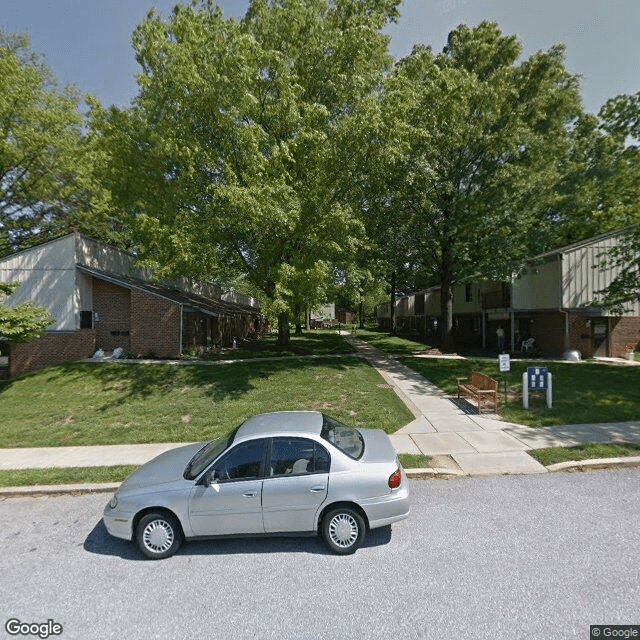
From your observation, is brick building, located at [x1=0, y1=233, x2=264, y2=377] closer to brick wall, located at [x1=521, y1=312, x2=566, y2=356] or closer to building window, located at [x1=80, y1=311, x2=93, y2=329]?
building window, located at [x1=80, y1=311, x2=93, y2=329]

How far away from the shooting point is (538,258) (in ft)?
61.7

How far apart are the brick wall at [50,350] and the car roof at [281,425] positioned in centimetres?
1502

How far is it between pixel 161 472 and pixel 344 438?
2616mm

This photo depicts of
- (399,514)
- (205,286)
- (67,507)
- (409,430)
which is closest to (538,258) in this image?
(409,430)

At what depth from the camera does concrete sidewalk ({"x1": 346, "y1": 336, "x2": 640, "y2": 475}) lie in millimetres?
7021

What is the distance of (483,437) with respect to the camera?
27.4 ft

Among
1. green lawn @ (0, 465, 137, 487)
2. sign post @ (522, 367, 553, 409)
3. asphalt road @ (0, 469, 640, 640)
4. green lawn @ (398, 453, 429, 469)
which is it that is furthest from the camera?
sign post @ (522, 367, 553, 409)

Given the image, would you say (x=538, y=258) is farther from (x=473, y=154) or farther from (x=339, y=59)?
(x=339, y=59)

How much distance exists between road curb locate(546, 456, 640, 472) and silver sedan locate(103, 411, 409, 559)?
3.88 m

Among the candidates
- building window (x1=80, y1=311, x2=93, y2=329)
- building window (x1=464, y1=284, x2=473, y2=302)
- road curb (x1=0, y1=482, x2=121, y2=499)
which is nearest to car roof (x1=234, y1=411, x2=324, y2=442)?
road curb (x1=0, y1=482, x2=121, y2=499)

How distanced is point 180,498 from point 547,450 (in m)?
6.96

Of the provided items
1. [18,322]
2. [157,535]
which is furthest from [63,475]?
[18,322]

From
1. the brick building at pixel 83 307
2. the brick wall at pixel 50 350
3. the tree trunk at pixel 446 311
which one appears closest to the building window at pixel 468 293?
the tree trunk at pixel 446 311

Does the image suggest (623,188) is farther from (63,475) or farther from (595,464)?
(63,475)
